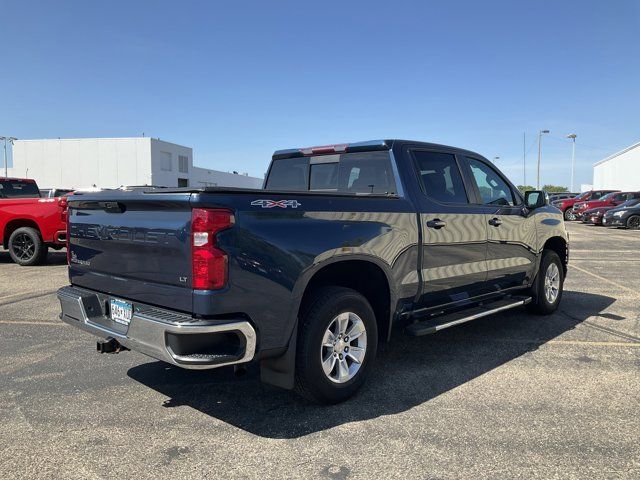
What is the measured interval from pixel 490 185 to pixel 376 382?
2.52 metres

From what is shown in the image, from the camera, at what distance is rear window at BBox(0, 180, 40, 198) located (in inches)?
473

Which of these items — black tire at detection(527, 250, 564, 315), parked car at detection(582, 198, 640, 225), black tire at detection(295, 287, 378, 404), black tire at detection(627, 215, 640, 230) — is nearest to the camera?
black tire at detection(295, 287, 378, 404)

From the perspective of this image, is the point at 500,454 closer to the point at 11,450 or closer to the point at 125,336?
the point at 125,336

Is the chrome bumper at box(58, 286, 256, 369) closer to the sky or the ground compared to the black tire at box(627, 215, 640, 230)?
closer to the ground

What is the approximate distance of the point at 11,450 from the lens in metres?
2.99

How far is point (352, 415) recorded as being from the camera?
3.50 metres

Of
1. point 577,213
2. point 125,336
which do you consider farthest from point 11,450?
point 577,213

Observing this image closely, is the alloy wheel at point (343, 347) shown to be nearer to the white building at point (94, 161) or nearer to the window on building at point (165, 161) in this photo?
the white building at point (94, 161)

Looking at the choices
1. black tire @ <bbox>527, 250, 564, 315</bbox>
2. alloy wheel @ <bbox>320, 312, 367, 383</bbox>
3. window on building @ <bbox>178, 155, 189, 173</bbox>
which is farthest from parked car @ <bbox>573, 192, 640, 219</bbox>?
window on building @ <bbox>178, 155, 189, 173</bbox>

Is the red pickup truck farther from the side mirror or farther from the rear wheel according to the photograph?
the rear wheel

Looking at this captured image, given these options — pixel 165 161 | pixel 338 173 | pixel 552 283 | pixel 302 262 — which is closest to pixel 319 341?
pixel 302 262

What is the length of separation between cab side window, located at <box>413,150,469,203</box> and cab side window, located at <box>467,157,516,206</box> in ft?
1.05

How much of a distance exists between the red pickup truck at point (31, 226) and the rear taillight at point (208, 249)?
28.2ft

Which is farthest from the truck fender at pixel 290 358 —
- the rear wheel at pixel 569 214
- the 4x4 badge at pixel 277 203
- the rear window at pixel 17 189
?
the rear wheel at pixel 569 214
